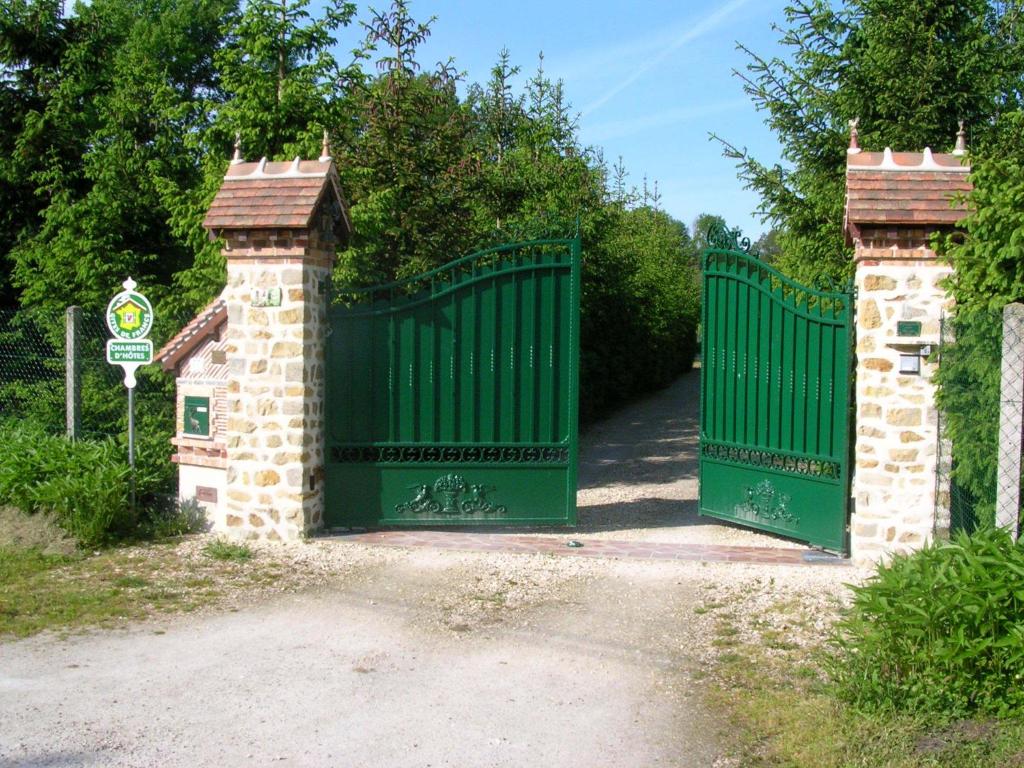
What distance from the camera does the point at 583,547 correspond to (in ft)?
26.8

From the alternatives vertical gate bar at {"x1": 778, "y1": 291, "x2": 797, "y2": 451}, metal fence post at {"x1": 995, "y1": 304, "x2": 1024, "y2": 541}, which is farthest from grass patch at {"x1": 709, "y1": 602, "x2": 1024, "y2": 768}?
vertical gate bar at {"x1": 778, "y1": 291, "x2": 797, "y2": 451}

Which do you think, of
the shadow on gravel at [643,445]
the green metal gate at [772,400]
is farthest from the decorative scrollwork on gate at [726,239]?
the shadow on gravel at [643,445]

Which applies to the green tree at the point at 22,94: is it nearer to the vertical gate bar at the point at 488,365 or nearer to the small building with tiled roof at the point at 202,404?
the small building with tiled roof at the point at 202,404

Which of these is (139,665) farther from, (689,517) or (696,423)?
(696,423)

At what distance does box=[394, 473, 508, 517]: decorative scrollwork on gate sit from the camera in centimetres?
865

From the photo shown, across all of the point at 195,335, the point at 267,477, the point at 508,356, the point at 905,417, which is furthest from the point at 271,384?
the point at 905,417

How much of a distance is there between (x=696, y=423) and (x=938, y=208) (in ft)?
39.9

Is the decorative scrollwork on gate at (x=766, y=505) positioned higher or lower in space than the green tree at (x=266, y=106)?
lower

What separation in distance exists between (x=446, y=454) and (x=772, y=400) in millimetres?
2741

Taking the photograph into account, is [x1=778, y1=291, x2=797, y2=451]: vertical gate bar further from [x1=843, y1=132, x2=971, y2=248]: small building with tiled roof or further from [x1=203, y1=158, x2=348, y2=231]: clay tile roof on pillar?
[x1=203, y1=158, x2=348, y2=231]: clay tile roof on pillar

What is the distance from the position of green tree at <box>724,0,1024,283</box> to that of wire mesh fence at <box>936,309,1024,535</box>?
3.31 meters

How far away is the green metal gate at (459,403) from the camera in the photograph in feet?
28.2

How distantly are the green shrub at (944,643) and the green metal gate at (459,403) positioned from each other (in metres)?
3.94

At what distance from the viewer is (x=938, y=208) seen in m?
7.31
